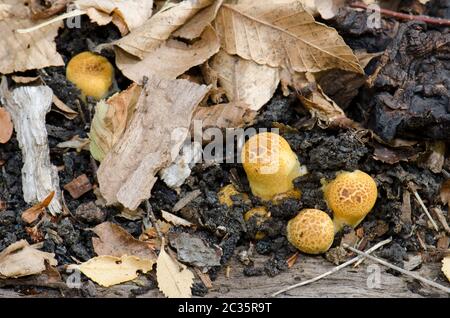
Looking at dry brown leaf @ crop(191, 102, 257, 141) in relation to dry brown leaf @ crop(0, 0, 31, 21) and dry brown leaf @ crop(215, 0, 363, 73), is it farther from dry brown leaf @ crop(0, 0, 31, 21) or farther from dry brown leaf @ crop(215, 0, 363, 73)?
dry brown leaf @ crop(0, 0, 31, 21)

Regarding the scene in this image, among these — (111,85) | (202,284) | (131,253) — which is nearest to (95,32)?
(111,85)

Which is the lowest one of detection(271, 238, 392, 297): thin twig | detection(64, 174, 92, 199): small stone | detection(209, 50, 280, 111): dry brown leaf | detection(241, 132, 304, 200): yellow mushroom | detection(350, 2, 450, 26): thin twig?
detection(271, 238, 392, 297): thin twig

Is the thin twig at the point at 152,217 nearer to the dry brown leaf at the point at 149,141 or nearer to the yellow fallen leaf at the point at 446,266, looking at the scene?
the dry brown leaf at the point at 149,141

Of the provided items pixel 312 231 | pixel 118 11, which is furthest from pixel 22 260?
pixel 118 11

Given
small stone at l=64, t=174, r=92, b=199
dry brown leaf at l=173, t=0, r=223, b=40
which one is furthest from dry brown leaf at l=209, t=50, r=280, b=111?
small stone at l=64, t=174, r=92, b=199

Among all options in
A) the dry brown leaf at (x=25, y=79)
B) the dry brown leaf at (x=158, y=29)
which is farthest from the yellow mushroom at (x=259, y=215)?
the dry brown leaf at (x=25, y=79)

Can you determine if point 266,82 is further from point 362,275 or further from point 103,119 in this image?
point 362,275

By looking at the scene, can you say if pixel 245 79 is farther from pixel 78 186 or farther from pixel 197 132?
pixel 78 186
